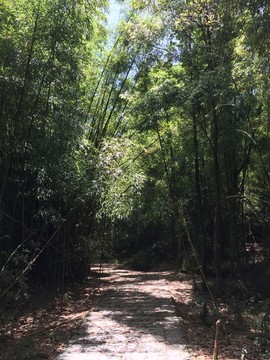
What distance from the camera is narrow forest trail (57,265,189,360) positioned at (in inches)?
155

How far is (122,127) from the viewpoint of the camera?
933 cm

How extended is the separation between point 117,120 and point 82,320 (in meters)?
5.20

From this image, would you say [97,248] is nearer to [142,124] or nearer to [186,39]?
[142,124]

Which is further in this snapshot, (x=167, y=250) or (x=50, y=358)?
(x=167, y=250)

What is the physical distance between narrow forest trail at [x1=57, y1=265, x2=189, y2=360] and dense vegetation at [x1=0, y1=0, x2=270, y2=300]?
0.97m

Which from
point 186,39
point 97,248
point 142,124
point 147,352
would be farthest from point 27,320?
point 186,39

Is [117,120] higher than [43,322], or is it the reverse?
[117,120]

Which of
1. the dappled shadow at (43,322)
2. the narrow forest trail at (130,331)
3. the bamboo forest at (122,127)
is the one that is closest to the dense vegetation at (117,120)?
the bamboo forest at (122,127)

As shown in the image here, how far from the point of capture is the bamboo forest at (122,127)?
5.04 metres

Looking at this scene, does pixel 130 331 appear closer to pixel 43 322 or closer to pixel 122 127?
pixel 43 322

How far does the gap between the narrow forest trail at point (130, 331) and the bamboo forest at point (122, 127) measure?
0.59m

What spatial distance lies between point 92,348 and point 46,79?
333cm

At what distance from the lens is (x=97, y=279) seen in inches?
372

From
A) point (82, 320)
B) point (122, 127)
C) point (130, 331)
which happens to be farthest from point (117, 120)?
point (130, 331)
